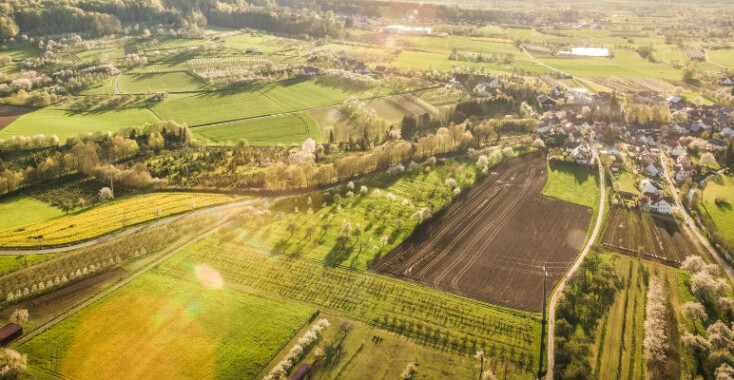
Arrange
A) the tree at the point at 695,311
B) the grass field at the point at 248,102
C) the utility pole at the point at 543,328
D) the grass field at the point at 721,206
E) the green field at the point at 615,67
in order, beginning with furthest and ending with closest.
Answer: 1. the green field at the point at 615,67
2. the grass field at the point at 248,102
3. the grass field at the point at 721,206
4. the tree at the point at 695,311
5. the utility pole at the point at 543,328

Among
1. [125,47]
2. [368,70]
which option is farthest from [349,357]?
[125,47]

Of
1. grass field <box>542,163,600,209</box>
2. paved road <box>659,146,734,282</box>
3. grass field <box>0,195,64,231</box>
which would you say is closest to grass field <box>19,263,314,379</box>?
grass field <box>0,195,64,231</box>

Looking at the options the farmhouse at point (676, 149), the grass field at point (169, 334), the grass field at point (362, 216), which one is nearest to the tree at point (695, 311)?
the grass field at point (362, 216)

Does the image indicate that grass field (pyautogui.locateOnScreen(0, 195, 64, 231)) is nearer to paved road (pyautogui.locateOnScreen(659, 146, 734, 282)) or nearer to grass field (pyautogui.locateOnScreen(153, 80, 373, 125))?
grass field (pyautogui.locateOnScreen(153, 80, 373, 125))

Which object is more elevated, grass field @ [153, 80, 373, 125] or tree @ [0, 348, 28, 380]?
grass field @ [153, 80, 373, 125]

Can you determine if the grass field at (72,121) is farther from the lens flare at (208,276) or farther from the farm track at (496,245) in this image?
the farm track at (496,245)
